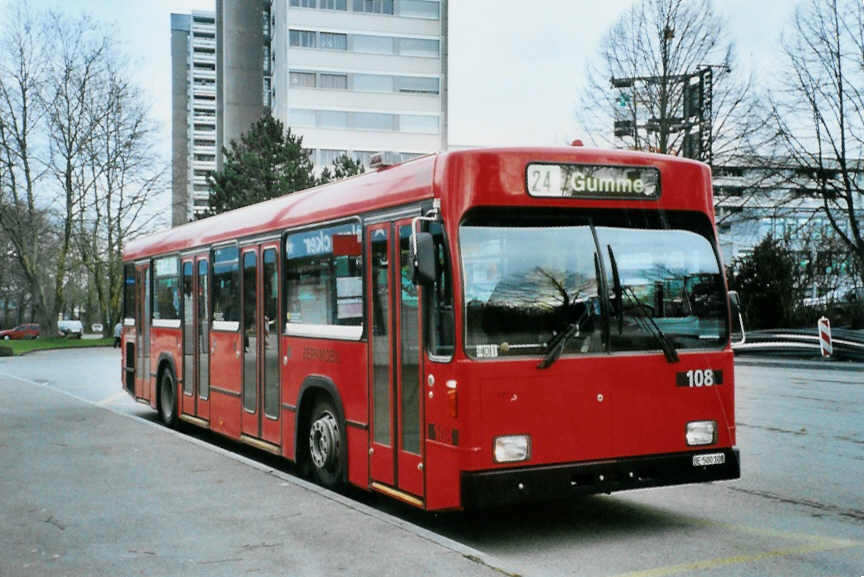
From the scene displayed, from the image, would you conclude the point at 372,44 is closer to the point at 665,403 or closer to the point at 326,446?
the point at 326,446

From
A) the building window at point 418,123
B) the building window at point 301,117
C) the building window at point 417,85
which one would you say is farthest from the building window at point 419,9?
the building window at point 301,117

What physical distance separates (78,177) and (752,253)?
36.2m

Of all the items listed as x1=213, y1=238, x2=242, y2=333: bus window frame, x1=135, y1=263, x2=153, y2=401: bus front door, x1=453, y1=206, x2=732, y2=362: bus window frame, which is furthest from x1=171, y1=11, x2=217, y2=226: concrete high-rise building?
x1=453, y1=206, x2=732, y2=362: bus window frame

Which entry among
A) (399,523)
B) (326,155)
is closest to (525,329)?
(399,523)

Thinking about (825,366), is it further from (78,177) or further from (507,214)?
(78,177)

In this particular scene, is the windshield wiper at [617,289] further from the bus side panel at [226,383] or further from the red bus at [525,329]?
the bus side panel at [226,383]

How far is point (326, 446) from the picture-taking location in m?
8.89

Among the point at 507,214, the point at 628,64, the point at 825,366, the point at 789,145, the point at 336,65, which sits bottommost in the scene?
the point at 825,366

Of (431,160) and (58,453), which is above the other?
(431,160)

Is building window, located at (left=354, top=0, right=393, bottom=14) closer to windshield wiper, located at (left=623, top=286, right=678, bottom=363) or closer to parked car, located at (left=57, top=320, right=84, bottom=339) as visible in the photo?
parked car, located at (left=57, top=320, right=84, bottom=339)

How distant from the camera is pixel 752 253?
36.4 meters

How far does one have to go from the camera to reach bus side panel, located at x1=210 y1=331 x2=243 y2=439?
1143 centimetres

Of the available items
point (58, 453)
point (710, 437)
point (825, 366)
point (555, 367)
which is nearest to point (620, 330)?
point (555, 367)

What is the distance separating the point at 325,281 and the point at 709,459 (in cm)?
369
